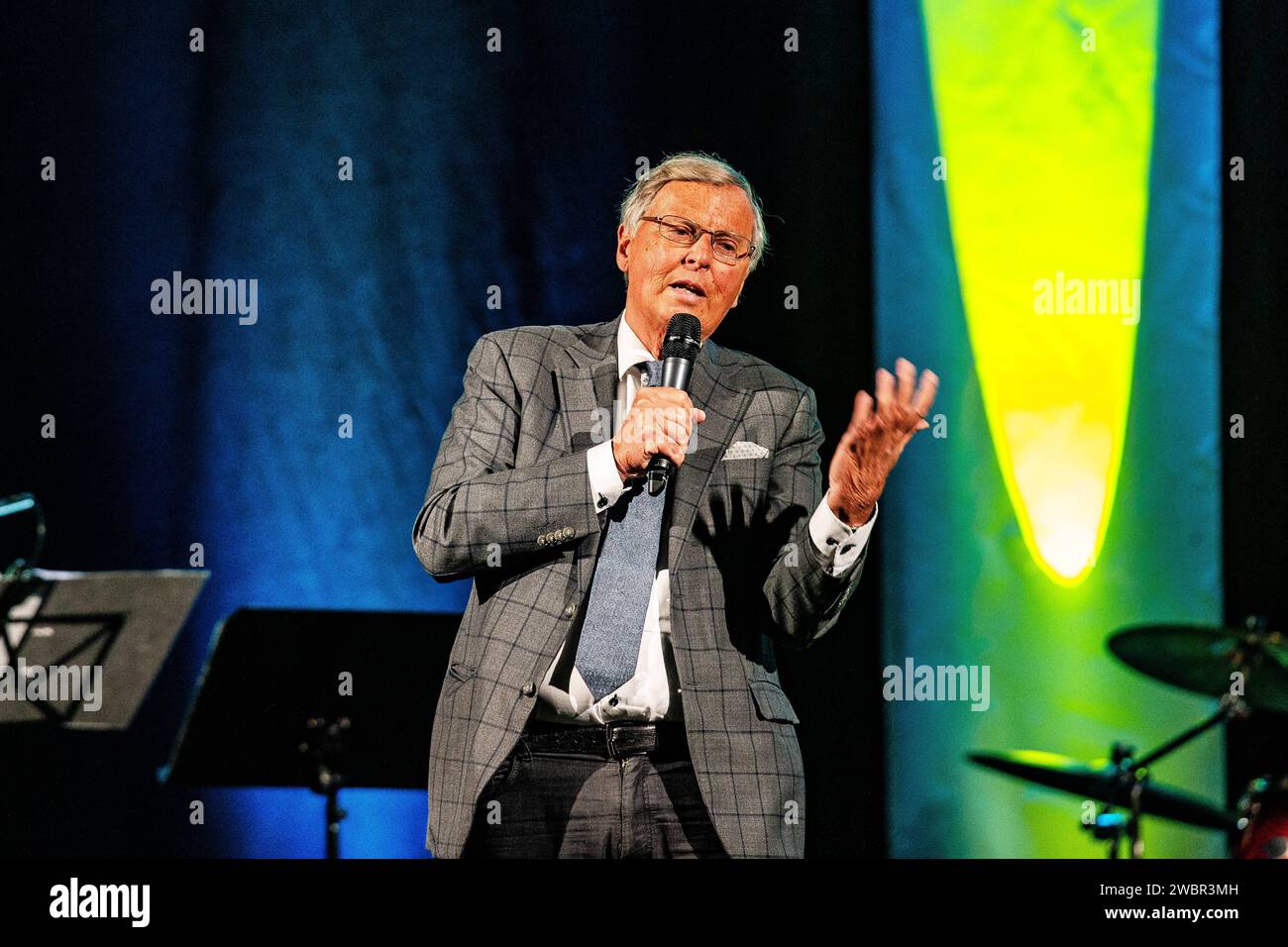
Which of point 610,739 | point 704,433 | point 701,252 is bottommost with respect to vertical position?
point 610,739

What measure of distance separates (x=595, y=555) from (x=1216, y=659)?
166cm

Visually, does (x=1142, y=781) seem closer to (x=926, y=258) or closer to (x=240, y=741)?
(x=926, y=258)

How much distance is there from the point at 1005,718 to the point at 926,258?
1.22 meters

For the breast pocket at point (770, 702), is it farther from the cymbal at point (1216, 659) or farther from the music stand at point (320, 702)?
the cymbal at point (1216, 659)

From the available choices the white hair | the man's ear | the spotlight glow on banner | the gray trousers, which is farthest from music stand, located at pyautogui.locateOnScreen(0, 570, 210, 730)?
the spotlight glow on banner

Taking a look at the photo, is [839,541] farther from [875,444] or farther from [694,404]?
[694,404]

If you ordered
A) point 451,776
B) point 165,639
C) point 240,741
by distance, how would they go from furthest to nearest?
point 165,639, point 240,741, point 451,776

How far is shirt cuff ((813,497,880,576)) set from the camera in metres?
2.52

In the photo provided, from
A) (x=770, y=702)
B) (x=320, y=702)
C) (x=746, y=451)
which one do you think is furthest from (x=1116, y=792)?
(x=320, y=702)

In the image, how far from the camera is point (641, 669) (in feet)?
8.36

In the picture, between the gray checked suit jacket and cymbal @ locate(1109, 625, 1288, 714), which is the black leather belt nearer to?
the gray checked suit jacket

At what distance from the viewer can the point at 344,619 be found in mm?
3244

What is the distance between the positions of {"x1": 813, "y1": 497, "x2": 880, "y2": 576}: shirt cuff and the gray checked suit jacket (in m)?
0.02
